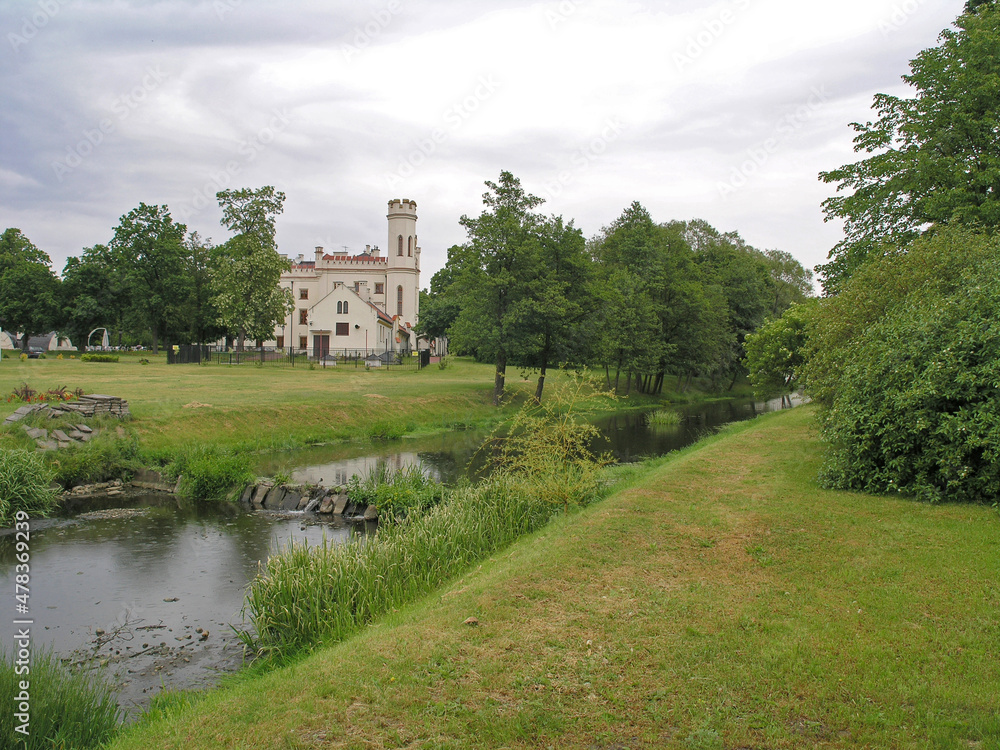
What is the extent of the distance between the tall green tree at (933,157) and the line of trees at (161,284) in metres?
43.0

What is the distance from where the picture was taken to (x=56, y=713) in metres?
6.51

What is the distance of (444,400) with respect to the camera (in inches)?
1468

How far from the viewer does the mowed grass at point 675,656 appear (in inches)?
200

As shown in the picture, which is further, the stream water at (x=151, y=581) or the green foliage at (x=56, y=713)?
the stream water at (x=151, y=581)

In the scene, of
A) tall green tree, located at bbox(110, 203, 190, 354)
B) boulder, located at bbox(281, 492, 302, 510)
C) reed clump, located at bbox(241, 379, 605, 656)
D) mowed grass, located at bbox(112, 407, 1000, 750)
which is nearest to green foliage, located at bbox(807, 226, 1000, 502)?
mowed grass, located at bbox(112, 407, 1000, 750)

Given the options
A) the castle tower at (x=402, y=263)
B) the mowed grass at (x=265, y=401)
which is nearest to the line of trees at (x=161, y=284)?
the mowed grass at (x=265, y=401)

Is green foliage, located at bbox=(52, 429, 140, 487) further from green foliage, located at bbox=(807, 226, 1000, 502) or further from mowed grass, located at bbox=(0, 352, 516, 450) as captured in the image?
green foliage, located at bbox=(807, 226, 1000, 502)

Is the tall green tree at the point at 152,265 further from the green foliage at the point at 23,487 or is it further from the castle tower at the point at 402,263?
the green foliage at the point at 23,487

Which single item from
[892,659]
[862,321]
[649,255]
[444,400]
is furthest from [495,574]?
[649,255]

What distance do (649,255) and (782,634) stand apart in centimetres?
4715

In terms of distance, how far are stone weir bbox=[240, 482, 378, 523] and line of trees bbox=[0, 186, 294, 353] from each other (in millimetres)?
38671

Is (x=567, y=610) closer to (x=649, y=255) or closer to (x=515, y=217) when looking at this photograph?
(x=515, y=217)

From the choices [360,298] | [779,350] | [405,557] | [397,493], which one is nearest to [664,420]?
[779,350]

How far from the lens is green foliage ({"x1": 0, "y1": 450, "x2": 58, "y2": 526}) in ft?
52.0
